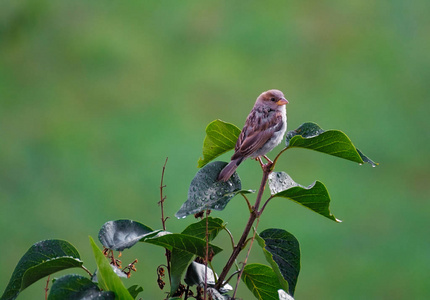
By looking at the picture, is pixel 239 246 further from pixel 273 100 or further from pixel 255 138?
pixel 273 100

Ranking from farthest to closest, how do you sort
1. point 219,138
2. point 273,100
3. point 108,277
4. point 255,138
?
point 273,100
point 255,138
point 219,138
point 108,277

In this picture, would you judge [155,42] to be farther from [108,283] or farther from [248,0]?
[108,283]

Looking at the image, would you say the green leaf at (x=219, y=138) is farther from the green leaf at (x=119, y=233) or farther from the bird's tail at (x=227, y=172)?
the green leaf at (x=119, y=233)

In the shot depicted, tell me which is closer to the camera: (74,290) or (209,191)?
(74,290)

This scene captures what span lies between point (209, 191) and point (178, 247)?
90mm

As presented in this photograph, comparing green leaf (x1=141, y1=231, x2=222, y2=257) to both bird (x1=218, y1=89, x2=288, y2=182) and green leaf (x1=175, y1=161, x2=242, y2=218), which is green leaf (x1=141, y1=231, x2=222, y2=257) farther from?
bird (x1=218, y1=89, x2=288, y2=182)

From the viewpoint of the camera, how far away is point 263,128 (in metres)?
1.11

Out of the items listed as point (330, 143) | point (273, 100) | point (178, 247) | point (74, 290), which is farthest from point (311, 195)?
point (273, 100)

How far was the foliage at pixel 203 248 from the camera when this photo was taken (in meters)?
0.66

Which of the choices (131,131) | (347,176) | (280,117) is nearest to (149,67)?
(131,131)

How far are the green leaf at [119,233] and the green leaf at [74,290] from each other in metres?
0.06

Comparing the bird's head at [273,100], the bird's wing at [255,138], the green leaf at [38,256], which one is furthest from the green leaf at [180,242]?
the bird's head at [273,100]

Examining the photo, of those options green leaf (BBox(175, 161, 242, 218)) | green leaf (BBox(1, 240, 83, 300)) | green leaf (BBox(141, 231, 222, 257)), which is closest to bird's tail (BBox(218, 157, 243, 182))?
green leaf (BBox(175, 161, 242, 218))

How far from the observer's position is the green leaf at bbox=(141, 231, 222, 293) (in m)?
0.68
